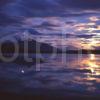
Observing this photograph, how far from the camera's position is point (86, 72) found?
11430mm

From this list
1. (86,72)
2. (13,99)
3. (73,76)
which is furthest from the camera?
(86,72)

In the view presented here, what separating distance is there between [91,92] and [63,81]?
5.15 ft

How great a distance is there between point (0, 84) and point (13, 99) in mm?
2179

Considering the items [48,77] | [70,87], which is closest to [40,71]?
[48,77]

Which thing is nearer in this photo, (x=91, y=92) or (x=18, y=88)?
(x=91, y=92)

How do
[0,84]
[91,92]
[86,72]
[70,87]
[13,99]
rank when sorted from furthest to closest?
[86,72] < [0,84] < [70,87] < [91,92] < [13,99]

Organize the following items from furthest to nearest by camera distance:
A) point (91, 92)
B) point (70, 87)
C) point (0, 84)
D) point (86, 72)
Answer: point (86, 72) → point (0, 84) → point (70, 87) → point (91, 92)

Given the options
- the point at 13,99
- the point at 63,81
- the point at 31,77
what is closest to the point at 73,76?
the point at 63,81

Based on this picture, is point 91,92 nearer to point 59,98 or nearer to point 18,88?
point 59,98

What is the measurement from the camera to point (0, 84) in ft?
31.9

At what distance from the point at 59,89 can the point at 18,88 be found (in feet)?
3.93

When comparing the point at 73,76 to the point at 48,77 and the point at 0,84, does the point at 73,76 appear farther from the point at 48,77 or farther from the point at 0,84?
the point at 0,84

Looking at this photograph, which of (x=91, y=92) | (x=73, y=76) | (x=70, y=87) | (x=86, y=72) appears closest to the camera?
(x=91, y=92)

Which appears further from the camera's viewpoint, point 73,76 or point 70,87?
point 73,76
